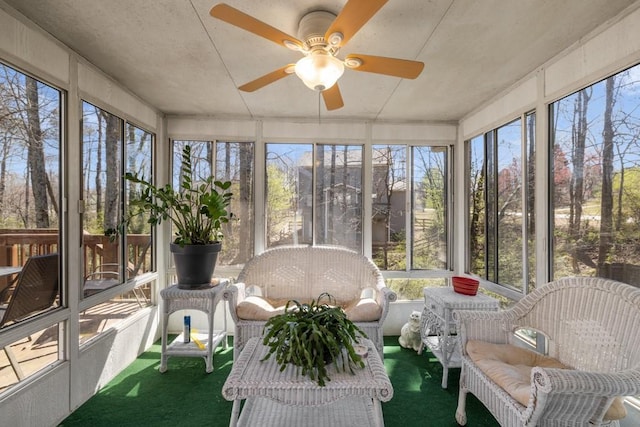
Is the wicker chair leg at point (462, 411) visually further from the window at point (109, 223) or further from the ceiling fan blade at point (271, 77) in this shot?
the window at point (109, 223)

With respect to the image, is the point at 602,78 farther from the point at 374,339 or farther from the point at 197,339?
the point at 197,339

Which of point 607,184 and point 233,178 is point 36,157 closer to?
point 233,178

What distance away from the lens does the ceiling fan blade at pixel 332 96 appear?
1.92 m

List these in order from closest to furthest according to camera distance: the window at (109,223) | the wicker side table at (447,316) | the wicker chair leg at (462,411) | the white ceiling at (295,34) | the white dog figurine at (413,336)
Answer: the white ceiling at (295,34) < the wicker chair leg at (462,411) < the window at (109,223) < the wicker side table at (447,316) < the white dog figurine at (413,336)

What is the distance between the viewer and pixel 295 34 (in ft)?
6.04

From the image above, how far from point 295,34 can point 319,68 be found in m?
0.48

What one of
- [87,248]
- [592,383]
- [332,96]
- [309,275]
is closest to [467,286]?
[592,383]

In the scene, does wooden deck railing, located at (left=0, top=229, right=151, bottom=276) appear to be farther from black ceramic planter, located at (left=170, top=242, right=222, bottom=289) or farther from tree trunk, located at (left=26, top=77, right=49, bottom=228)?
black ceramic planter, located at (left=170, top=242, right=222, bottom=289)

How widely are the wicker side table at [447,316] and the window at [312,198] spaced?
3.67 ft

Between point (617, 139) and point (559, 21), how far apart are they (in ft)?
2.56

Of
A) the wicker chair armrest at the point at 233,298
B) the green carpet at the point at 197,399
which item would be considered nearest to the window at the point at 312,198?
the wicker chair armrest at the point at 233,298

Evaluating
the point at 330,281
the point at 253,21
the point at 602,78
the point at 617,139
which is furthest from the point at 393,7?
the point at 330,281

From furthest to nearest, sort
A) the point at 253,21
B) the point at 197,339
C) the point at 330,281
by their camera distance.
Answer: the point at 330,281 < the point at 197,339 < the point at 253,21

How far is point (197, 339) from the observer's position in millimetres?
2854
